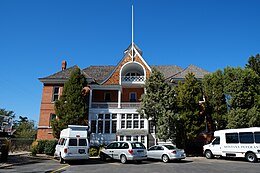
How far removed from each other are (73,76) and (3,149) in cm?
1240

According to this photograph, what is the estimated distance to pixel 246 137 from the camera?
18.9 m

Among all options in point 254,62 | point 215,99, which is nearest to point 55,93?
point 215,99

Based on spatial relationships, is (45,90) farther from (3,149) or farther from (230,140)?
(230,140)

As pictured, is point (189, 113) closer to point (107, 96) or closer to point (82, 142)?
point (82, 142)

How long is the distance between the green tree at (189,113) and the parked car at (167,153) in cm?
523

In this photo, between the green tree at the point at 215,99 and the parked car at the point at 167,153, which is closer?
the parked car at the point at 167,153

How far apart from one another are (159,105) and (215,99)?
6374 mm

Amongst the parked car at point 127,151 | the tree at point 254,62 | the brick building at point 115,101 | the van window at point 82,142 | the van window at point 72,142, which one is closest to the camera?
the van window at point 72,142

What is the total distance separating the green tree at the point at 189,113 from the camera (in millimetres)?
23078

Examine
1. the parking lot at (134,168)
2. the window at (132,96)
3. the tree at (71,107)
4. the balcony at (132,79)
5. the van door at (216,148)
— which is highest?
the balcony at (132,79)

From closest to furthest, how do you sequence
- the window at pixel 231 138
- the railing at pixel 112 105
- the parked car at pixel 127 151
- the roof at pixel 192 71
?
the parked car at pixel 127 151, the window at pixel 231 138, the railing at pixel 112 105, the roof at pixel 192 71

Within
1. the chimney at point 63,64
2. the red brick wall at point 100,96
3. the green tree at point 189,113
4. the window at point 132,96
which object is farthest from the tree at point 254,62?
the chimney at point 63,64

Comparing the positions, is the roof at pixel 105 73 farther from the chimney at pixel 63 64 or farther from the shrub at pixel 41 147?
the shrub at pixel 41 147

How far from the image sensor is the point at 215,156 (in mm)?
22203
